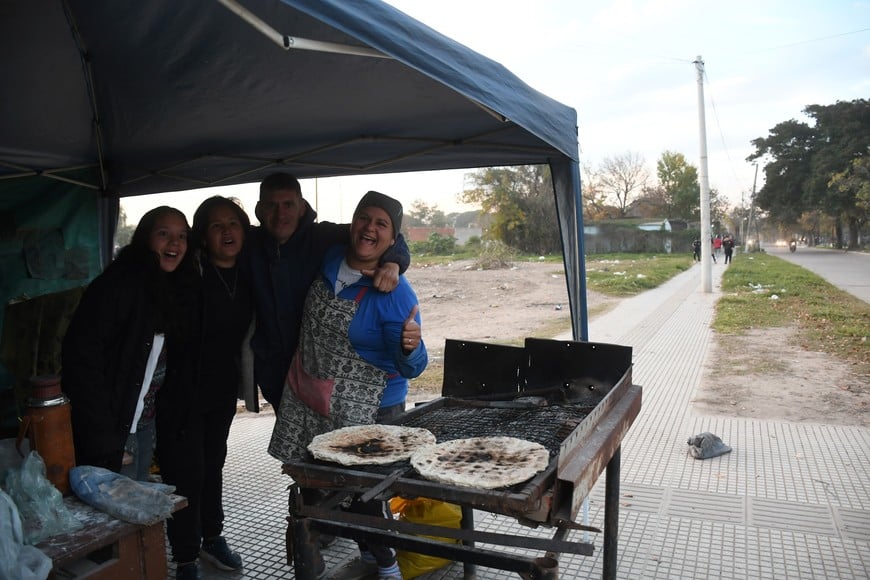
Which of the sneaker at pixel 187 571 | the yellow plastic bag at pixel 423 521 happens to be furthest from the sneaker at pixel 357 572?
the sneaker at pixel 187 571

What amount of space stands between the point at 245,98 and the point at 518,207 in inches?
1359

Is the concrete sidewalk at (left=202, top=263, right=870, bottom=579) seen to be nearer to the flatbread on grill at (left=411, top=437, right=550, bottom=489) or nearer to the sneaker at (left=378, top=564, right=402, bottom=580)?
the sneaker at (left=378, top=564, right=402, bottom=580)

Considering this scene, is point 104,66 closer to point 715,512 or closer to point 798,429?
point 715,512

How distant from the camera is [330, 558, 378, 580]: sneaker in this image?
10.2 ft

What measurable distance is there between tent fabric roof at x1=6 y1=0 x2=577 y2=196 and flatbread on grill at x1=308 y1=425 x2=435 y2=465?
52.5 inches

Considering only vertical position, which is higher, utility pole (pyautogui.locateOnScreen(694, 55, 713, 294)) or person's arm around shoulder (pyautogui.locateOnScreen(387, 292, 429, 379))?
utility pole (pyautogui.locateOnScreen(694, 55, 713, 294))

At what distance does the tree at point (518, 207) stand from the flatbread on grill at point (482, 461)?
35.1 m

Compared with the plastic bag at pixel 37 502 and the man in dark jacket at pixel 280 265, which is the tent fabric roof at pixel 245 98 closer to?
the man in dark jacket at pixel 280 265

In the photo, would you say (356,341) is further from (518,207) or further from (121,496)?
(518,207)

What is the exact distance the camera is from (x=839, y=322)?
11727 mm

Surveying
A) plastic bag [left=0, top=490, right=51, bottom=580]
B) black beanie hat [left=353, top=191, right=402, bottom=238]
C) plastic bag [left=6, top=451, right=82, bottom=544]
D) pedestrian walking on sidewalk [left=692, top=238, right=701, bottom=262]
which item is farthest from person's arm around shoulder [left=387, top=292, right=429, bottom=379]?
pedestrian walking on sidewalk [left=692, top=238, right=701, bottom=262]

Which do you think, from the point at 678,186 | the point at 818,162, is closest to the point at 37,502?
the point at 818,162

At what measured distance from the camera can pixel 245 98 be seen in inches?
135

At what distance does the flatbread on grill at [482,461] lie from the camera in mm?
1863
